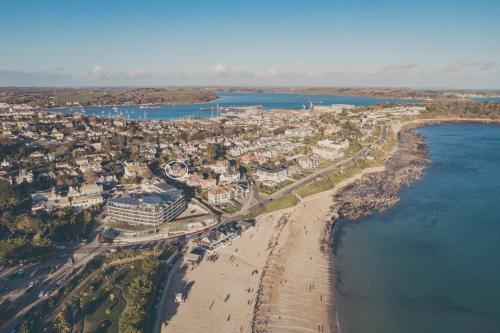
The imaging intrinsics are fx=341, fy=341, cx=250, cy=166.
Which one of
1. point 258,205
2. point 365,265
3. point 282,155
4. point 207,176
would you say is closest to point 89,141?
point 207,176

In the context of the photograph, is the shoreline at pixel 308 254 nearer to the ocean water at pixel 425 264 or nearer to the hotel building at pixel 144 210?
the ocean water at pixel 425 264

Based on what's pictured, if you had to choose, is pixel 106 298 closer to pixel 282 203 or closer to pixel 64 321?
pixel 64 321

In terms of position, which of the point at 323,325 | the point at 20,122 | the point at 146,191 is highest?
the point at 20,122

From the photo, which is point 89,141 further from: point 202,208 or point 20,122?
point 202,208

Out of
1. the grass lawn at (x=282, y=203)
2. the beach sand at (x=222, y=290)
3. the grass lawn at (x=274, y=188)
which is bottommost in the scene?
the beach sand at (x=222, y=290)

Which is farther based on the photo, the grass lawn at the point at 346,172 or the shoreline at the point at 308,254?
the grass lawn at the point at 346,172

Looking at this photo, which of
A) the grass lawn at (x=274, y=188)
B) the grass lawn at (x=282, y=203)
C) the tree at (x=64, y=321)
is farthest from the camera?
the grass lawn at (x=274, y=188)

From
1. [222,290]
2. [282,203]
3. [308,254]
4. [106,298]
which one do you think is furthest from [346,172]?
[106,298]

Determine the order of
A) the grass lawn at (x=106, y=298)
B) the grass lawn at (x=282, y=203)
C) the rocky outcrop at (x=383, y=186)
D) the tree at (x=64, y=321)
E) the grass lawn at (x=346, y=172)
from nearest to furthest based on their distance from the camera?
the tree at (x=64, y=321) → the grass lawn at (x=106, y=298) → the grass lawn at (x=282, y=203) → the rocky outcrop at (x=383, y=186) → the grass lawn at (x=346, y=172)

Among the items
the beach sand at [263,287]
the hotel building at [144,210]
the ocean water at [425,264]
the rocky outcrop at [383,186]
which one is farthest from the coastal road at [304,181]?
the ocean water at [425,264]
